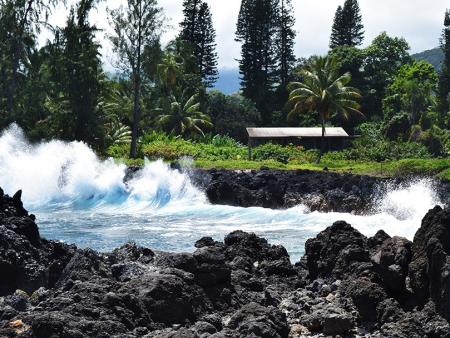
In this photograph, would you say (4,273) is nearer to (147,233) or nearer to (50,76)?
(147,233)

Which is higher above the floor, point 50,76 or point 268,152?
point 50,76

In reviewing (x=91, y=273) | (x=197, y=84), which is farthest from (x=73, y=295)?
(x=197, y=84)

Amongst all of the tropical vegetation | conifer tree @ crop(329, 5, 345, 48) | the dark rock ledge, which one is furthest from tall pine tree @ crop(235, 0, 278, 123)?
the dark rock ledge

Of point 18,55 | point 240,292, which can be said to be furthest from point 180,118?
point 240,292

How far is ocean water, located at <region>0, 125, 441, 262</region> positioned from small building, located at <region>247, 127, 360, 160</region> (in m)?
12.3

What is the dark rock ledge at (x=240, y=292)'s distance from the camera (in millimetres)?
6664

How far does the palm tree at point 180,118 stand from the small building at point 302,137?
519 cm

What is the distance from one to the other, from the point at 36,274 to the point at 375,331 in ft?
16.2

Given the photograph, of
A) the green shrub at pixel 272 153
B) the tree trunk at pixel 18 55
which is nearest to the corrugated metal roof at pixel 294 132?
the green shrub at pixel 272 153

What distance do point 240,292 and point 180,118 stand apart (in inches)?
1503

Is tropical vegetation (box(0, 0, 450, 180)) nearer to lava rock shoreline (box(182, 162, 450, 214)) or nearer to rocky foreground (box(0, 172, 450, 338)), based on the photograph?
lava rock shoreline (box(182, 162, 450, 214))

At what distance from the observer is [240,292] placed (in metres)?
8.52

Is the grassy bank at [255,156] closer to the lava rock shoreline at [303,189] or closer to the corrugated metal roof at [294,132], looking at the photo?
the corrugated metal roof at [294,132]

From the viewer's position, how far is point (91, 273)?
8672 mm
